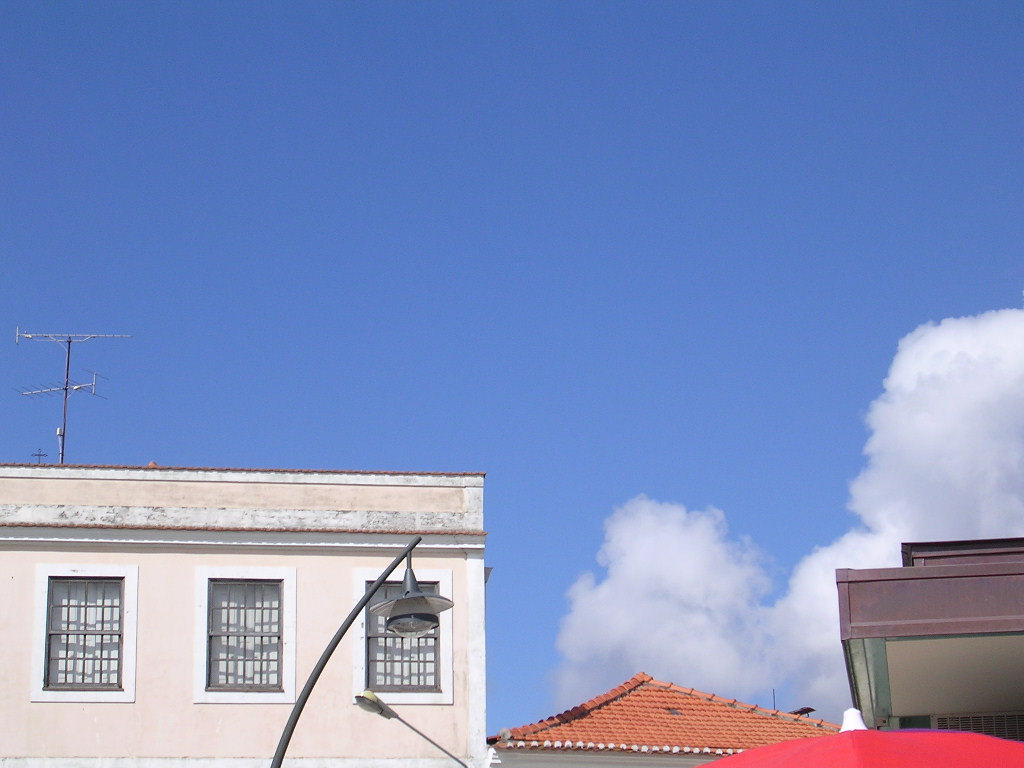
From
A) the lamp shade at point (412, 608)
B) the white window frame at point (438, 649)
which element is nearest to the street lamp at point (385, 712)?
the white window frame at point (438, 649)

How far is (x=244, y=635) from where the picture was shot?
19.6m

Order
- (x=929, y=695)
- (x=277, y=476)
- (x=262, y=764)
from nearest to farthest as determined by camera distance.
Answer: (x=929, y=695)
(x=262, y=764)
(x=277, y=476)

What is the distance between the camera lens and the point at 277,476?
66.6ft

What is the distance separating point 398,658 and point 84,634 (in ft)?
13.6

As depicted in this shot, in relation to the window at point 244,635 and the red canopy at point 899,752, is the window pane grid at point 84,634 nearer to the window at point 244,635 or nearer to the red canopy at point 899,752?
the window at point 244,635

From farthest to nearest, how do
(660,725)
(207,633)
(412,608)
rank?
(660,725)
(207,633)
(412,608)

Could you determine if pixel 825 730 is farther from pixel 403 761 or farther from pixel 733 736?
pixel 403 761

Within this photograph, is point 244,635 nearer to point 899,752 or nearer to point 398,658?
point 398,658

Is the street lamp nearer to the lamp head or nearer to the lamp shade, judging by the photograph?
the lamp head

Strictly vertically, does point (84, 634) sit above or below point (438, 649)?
above

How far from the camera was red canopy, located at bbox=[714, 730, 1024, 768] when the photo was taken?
6.77 metres

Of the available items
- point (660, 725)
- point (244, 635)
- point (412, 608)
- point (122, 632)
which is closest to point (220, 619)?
point (244, 635)

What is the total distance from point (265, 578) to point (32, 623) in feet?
9.95

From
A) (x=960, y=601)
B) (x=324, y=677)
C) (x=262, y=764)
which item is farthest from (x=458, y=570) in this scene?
(x=960, y=601)
